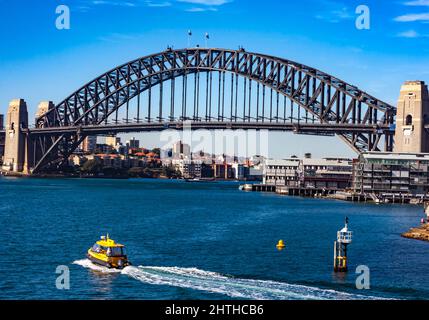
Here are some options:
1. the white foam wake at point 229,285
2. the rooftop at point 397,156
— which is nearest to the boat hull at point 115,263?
the white foam wake at point 229,285

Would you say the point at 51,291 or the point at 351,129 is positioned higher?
the point at 351,129

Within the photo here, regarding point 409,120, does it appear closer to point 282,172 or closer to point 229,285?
point 282,172

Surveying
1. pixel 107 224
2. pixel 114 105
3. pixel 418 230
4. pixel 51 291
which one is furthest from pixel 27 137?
pixel 51 291

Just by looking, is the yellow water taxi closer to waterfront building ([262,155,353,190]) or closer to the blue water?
the blue water

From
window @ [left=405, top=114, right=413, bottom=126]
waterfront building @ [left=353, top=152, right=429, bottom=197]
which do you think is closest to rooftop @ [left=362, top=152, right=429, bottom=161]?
waterfront building @ [left=353, top=152, right=429, bottom=197]

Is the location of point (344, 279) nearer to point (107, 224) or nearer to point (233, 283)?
point (233, 283)

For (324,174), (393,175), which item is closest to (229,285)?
(393,175)
